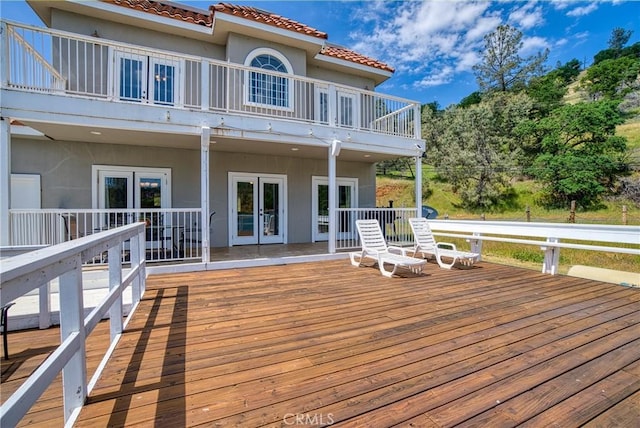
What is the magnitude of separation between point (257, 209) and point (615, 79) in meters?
49.1

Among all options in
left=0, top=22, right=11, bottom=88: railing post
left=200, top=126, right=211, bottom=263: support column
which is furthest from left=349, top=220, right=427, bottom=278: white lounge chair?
left=0, top=22, right=11, bottom=88: railing post

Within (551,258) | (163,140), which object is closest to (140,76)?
(163,140)

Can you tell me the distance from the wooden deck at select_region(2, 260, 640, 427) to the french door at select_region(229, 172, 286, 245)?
4.48m

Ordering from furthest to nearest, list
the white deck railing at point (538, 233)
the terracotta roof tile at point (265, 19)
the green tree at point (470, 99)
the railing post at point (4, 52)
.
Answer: the green tree at point (470, 99), the terracotta roof tile at point (265, 19), the white deck railing at point (538, 233), the railing post at point (4, 52)

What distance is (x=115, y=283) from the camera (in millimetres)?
2809

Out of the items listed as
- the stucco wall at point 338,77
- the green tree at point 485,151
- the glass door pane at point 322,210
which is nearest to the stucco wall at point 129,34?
the stucco wall at point 338,77

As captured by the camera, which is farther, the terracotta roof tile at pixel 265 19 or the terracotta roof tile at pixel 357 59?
the terracotta roof tile at pixel 357 59

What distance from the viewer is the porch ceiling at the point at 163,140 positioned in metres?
6.27

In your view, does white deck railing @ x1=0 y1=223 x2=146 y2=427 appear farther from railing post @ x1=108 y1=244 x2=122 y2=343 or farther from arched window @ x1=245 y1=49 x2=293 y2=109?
arched window @ x1=245 y1=49 x2=293 y2=109

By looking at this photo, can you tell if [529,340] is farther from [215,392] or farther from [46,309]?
[46,309]

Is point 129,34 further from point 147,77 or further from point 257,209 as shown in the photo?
point 257,209

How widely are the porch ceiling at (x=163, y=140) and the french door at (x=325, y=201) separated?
1.47 metres

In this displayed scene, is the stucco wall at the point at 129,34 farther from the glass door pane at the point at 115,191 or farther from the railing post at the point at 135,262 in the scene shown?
the railing post at the point at 135,262

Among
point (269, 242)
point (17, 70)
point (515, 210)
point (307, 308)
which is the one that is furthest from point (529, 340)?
point (515, 210)
